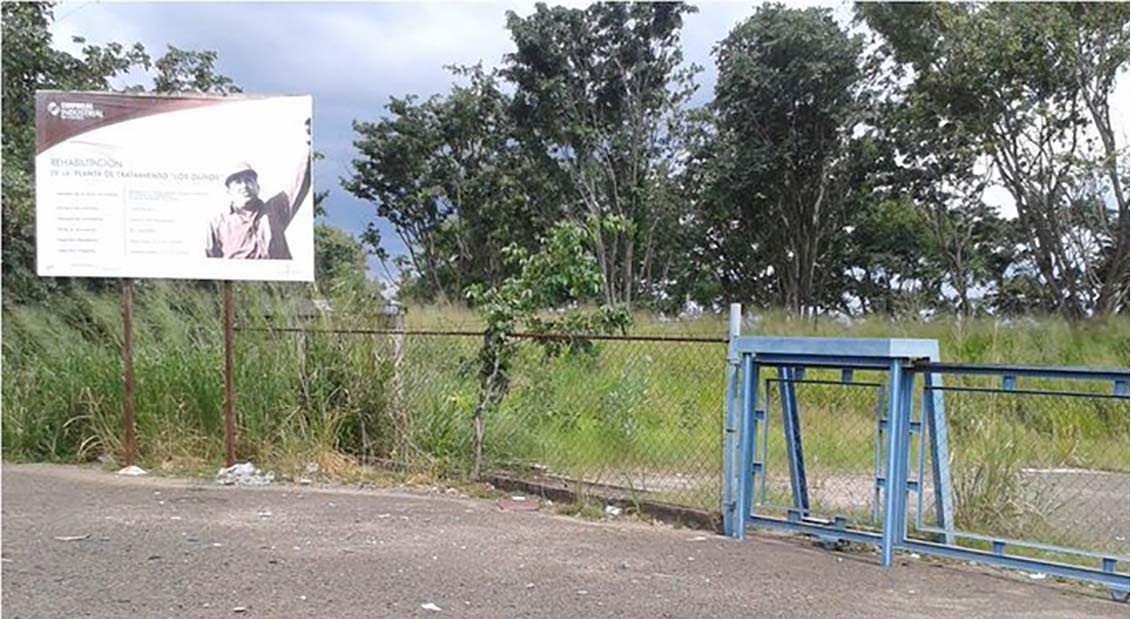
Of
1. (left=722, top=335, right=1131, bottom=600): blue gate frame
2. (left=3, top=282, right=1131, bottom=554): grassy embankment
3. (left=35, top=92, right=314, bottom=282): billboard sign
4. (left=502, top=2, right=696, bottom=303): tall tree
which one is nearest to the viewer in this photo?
(left=722, top=335, right=1131, bottom=600): blue gate frame

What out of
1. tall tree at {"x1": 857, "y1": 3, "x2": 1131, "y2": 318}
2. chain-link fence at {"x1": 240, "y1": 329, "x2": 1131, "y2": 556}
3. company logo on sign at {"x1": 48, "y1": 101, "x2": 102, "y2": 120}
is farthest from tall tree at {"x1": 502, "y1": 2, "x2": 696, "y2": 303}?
company logo on sign at {"x1": 48, "y1": 101, "x2": 102, "y2": 120}

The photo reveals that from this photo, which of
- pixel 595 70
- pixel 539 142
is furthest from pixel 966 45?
pixel 539 142

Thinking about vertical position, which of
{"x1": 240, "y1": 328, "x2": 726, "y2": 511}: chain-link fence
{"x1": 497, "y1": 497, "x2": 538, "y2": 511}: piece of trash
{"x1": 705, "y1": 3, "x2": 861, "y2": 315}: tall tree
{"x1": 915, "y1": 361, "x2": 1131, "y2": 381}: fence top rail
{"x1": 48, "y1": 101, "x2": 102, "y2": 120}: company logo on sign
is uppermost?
{"x1": 705, "y1": 3, "x2": 861, "y2": 315}: tall tree

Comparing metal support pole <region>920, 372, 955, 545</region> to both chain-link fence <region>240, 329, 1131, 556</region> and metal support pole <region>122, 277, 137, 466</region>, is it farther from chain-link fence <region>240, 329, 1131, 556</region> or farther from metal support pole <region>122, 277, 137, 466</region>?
metal support pole <region>122, 277, 137, 466</region>

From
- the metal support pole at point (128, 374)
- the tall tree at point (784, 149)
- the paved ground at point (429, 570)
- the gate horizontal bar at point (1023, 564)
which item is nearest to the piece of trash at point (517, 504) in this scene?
the paved ground at point (429, 570)

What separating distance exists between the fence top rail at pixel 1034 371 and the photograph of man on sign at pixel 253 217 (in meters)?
5.18

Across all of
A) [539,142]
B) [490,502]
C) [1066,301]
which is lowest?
[490,502]

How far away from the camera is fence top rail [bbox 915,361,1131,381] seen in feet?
14.6

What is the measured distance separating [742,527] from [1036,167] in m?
14.2

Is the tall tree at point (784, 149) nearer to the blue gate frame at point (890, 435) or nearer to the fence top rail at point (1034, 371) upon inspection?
the blue gate frame at point (890, 435)

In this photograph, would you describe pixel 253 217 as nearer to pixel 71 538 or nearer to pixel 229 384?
pixel 229 384

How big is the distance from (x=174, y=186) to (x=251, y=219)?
67 cm

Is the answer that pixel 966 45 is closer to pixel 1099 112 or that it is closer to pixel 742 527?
pixel 1099 112

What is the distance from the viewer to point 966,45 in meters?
16.1
